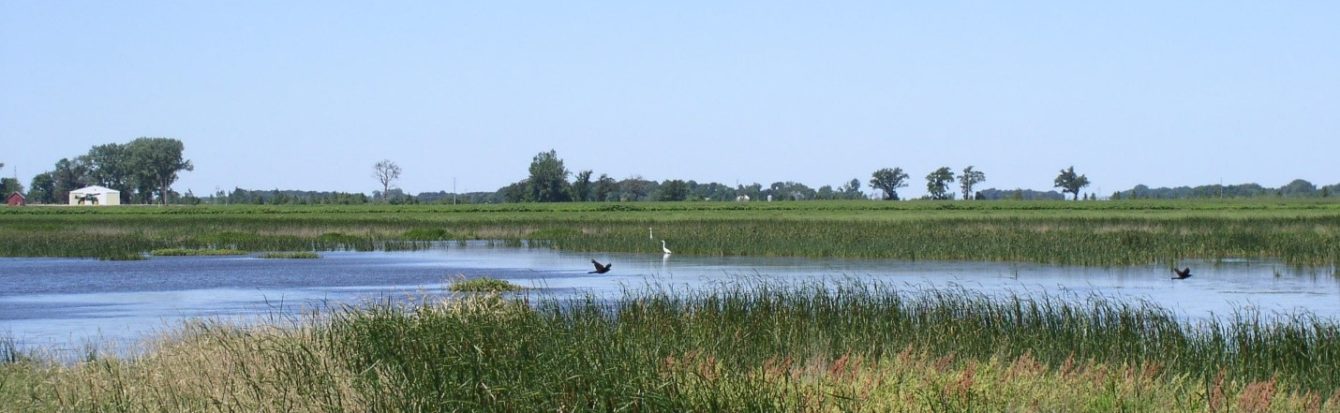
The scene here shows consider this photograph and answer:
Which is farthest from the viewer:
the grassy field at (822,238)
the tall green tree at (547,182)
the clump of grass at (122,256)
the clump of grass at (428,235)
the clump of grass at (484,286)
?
the tall green tree at (547,182)

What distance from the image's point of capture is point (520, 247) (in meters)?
47.9

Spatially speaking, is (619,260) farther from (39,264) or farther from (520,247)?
(39,264)

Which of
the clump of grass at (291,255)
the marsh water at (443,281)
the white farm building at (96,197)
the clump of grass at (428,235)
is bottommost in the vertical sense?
the marsh water at (443,281)

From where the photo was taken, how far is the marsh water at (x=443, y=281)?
21.3 metres

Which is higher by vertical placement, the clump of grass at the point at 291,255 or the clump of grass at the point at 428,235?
the clump of grass at the point at 428,235

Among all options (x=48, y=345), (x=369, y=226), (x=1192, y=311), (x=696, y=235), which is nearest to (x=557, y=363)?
(x=48, y=345)

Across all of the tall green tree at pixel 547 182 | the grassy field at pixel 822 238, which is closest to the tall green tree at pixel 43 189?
the tall green tree at pixel 547 182

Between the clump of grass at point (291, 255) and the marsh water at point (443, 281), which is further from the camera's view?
the clump of grass at point (291, 255)

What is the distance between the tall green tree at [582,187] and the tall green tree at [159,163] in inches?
2035

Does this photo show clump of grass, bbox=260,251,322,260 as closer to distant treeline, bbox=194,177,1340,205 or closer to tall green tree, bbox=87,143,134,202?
distant treeline, bbox=194,177,1340,205

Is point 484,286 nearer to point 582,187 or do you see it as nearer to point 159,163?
point 582,187

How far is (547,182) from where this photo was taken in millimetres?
133500

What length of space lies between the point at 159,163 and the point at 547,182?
5201 cm

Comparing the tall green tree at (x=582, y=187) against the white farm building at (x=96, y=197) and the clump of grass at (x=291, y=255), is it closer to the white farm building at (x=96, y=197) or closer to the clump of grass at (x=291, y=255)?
the white farm building at (x=96, y=197)
